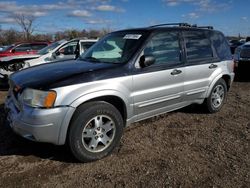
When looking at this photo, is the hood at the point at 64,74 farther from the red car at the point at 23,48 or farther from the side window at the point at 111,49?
the red car at the point at 23,48

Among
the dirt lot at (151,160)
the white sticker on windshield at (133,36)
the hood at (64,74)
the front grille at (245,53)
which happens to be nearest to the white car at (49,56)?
the dirt lot at (151,160)

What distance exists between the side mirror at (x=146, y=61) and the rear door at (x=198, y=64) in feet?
3.23

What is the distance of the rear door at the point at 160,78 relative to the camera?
454cm

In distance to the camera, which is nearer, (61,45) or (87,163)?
(87,163)

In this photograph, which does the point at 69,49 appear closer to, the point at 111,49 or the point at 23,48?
the point at 111,49

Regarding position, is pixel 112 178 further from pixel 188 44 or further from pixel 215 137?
pixel 188 44

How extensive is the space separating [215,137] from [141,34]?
Result: 208 centimetres

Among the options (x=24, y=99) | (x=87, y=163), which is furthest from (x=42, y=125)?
(x=87, y=163)

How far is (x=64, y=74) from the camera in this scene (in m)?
4.00

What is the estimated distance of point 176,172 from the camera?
148 inches

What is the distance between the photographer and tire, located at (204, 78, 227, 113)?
6.10 meters

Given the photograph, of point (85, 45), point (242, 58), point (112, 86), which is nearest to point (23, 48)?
point (85, 45)

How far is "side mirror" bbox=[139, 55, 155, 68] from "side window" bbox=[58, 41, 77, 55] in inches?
231

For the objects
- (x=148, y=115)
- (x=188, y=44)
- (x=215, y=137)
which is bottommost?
(x=215, y=137)
